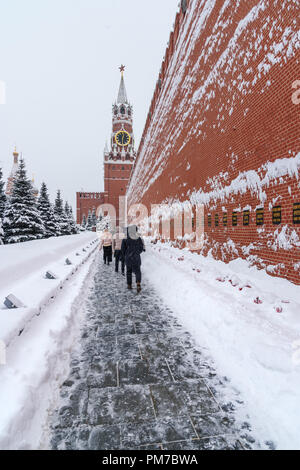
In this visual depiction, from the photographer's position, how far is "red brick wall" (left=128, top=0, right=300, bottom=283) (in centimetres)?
384

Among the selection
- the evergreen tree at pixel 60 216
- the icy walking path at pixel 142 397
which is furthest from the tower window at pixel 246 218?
the evergreen tree at pixel 60 216

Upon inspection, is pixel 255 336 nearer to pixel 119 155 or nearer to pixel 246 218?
pixel 246 218

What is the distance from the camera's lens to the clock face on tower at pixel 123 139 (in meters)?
77.4

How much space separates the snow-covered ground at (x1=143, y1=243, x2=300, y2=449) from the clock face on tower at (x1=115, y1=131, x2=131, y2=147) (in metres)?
79.0

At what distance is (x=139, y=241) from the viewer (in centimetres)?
691

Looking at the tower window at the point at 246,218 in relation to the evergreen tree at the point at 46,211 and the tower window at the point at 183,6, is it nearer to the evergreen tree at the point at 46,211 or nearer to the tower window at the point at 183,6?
the tower window at the point at 183,6

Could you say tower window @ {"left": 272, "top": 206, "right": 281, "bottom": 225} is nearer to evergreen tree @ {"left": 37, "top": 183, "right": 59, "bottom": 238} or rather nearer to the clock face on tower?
evergreen tree @ {"left": 37, "top": 183, "right": 59, "bottom": 238}

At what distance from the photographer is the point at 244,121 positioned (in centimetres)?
520

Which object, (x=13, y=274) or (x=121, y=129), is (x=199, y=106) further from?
(x=121, y=129)

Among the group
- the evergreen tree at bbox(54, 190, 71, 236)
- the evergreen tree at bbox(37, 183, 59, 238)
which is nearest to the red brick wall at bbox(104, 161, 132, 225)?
the evergreen tree at bbox(54, 190, 71, 236)

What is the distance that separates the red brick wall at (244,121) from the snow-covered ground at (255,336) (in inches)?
22.0

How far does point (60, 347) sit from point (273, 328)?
8.91 ft

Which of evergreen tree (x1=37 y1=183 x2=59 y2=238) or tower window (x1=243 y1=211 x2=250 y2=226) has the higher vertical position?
evergreen tree (x1=37 y1=183 x2=59 y2=238)
